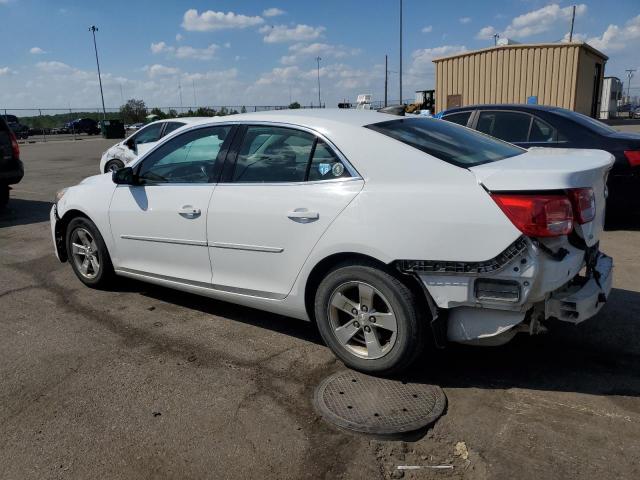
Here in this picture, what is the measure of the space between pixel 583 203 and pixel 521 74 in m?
19.1

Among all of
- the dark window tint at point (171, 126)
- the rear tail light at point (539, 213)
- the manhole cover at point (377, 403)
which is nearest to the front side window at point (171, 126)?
the dark window tint at point (171, 126)

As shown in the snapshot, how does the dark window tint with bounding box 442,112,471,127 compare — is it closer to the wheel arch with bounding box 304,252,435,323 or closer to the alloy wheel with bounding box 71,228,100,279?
the wheel arch with bounding box 304,252,435,323

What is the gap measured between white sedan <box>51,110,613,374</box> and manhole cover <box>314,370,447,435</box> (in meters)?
0.12

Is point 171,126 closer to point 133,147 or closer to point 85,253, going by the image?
point 133,147

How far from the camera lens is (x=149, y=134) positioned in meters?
11.9

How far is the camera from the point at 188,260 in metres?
4.11

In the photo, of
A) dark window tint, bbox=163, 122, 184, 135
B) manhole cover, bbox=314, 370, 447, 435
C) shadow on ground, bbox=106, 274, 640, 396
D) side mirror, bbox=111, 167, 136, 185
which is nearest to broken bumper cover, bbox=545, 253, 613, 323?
shadow on ground, bbox=106, 274, 640, 396

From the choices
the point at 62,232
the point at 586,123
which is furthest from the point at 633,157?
the point at 62,232

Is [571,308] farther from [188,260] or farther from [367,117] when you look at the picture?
[188,260]

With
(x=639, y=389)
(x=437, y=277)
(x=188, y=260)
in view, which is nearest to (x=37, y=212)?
(x=188, y=260)

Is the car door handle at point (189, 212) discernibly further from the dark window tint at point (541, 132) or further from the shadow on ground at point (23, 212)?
the shadow on ground at point (23, 212)

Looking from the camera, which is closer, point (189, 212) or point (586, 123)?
point (189, 212)

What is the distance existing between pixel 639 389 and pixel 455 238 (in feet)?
4.74

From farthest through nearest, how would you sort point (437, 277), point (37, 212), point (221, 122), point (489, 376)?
point (37, 212) < point (221, 122) < point (489, 376) < point (437, 277)
